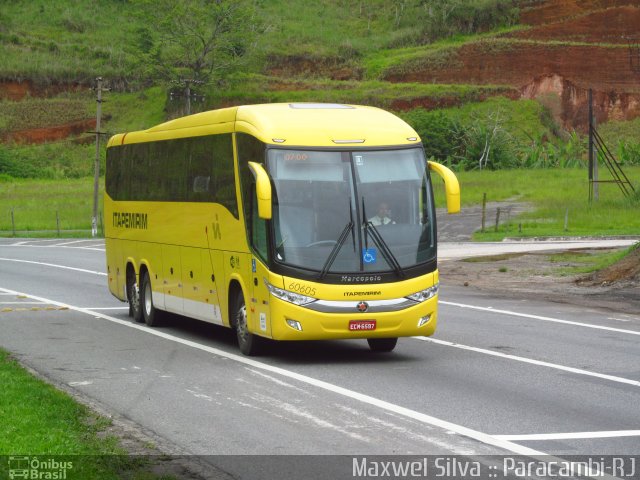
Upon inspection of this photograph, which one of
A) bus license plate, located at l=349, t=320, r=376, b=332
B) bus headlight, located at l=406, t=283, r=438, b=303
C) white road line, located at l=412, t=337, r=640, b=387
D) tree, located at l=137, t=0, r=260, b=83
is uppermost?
tree, located at l=137, t=0, r=260, b=83

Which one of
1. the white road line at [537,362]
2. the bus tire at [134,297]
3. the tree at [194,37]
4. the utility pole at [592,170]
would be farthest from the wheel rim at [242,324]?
the tree at [194,37]

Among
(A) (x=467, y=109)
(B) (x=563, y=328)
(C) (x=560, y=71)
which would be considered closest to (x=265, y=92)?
(A) (x=467, y=109)

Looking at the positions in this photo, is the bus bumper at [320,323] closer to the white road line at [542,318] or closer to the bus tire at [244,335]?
the bus tire at [244,335]

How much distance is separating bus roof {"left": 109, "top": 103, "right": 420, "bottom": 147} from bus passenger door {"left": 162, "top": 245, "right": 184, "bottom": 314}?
2683 millimetres

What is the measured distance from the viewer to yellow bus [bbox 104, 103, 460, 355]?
15.5 meters

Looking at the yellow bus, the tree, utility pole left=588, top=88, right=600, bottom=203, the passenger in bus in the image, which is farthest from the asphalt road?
the tree

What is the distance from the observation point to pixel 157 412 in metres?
12.2

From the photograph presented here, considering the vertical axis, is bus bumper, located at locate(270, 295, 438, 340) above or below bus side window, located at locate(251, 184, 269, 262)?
below

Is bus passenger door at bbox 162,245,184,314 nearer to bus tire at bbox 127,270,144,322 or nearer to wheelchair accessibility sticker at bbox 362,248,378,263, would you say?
bus tire at bbox 127,270,144,322

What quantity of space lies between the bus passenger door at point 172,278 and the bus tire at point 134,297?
153cm

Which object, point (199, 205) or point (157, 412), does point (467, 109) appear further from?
point (157, 412)

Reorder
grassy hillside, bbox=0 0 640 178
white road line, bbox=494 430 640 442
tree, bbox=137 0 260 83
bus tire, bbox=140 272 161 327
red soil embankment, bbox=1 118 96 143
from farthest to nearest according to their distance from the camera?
red soil embankment, bbox=1 118 96 143
tree, bbox=137 0 260 83
grassy hillside, bbox=0 0 640 178
bus tire, bbox=140 272 161 327
white road line, bbox=494 430 640 442

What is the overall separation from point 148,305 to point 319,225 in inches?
244

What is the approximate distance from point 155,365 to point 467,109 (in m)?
88.3
